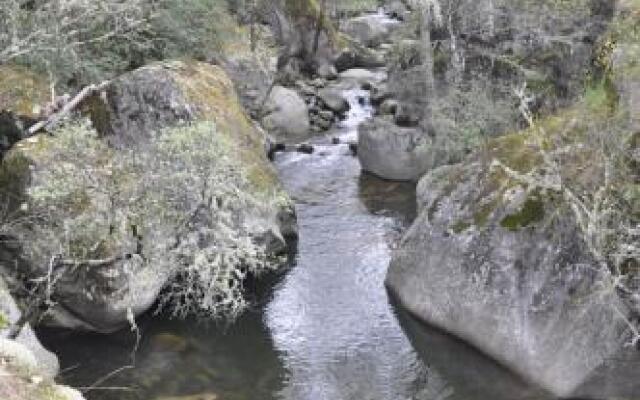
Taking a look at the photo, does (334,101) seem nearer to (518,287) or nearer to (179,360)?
(179,360)

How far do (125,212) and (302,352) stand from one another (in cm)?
572

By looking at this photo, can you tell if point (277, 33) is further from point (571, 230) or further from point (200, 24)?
point (571, 230)

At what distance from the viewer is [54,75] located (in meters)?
23.3

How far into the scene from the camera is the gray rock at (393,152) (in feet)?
95.1

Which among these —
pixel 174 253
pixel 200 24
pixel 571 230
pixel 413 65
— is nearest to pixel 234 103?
pixel 200 24

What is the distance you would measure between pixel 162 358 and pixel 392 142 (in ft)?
44.1

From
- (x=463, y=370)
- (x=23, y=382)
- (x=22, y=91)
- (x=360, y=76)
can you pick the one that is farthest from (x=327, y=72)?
(x=23, y=382)

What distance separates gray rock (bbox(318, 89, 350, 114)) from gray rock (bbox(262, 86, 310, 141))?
2.47m

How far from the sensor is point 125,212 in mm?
15750

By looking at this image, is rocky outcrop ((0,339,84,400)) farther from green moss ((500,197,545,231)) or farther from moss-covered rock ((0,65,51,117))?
moss-covered rock ((0,65,51,117))

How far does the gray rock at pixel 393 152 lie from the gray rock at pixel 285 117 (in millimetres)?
4869

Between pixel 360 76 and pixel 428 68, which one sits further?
pixel 360 76

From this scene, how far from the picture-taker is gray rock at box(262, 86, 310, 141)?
34.4 m

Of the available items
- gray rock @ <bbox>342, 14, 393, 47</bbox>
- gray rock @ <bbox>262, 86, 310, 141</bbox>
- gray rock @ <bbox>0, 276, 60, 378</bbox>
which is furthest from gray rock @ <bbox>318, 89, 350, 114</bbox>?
gray rock @ <bbox>0, 276, 60, 378</bbox>
